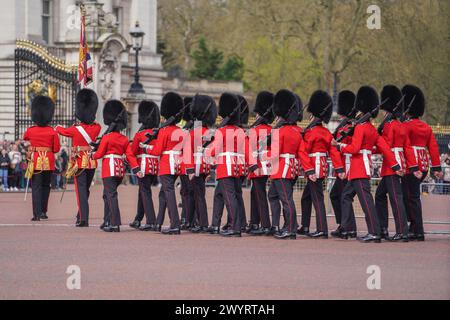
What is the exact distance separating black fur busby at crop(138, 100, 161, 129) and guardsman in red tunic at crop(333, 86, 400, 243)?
2.82 meters

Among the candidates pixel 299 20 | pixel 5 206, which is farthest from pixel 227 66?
pixel 5 206

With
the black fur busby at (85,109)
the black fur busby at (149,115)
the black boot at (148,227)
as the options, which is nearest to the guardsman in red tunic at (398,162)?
the black boot at (148,227)

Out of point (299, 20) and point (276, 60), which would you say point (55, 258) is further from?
point (276, 60)

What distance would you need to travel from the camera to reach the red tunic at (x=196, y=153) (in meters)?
16.5

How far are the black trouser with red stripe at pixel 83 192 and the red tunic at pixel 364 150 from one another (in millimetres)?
3565

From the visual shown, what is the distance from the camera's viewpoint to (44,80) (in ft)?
99.9

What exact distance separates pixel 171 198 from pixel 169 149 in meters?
0.58

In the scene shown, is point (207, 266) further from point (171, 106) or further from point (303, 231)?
point (171, 106)

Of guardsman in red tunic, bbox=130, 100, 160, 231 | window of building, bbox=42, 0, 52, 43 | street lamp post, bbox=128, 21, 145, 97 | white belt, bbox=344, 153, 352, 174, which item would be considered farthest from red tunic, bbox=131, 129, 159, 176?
window of building, bbox=42, 0, 52, 43

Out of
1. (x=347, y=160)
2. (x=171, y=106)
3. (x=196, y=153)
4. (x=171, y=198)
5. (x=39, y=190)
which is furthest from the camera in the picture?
(x=39, y=190)

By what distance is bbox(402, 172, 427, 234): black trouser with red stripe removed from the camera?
15734 mm

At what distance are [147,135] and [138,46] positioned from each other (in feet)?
60.1

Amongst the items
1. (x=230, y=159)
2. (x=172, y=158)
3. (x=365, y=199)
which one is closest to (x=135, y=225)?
(x=172, y=158)
